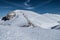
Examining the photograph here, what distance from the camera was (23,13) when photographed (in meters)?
3.99

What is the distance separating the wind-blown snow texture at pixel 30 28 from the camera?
230 cm

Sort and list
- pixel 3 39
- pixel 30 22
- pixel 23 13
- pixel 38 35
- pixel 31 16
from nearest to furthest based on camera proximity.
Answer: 1. pixel 3 39
2. pixel 38 35
3. pixel 30 22
4. pixel 31 16
5. pixel 23 13

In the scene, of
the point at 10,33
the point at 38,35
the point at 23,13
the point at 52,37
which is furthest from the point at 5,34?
the point at 23,13

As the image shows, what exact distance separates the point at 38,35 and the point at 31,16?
141 centimetres

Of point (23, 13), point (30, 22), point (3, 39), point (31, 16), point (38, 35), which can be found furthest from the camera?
point (23, 13)

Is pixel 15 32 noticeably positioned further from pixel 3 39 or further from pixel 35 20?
pixel 35 20

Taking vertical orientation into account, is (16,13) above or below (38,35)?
above

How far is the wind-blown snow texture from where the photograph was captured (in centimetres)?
230

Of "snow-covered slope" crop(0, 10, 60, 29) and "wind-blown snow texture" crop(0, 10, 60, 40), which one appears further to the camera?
"snow-covered slope" crop(0, 10, 60, 29)

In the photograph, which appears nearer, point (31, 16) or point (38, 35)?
point (38, 35)

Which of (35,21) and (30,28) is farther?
(35,21)

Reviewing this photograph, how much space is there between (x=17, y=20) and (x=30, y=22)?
277 mm

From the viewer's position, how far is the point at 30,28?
3.02 metres

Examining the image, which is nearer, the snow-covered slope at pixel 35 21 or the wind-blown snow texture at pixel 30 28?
the wind-blown snow texture at pixel 30 28
